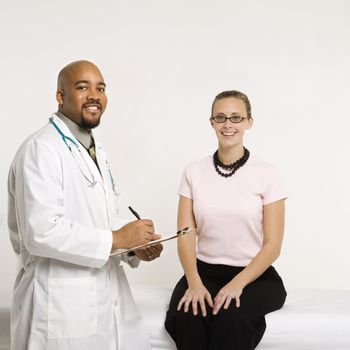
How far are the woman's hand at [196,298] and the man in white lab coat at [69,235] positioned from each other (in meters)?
0.23

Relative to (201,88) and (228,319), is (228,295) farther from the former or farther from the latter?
(201,88)

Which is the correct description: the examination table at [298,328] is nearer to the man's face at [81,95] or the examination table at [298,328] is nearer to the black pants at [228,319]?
the black pants at [228,319]

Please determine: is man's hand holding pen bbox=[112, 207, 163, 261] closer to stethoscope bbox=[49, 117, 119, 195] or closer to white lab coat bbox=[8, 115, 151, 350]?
white lab coat bbox=[8, 115, 151, 350]

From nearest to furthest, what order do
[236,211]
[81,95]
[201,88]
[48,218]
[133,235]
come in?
[48,218] → [133,235] → [81,95] → [236,211] → [201,88]

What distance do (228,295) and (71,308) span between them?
643mm

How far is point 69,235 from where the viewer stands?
76.2 inches

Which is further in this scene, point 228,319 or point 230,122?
point 230,122

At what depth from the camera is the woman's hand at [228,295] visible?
2.26 metres

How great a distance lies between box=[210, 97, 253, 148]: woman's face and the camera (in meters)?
2.57

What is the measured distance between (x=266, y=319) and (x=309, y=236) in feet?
5.57

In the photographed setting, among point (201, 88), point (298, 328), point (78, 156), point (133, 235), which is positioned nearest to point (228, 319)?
point (298, 328)

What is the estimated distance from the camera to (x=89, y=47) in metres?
3.93

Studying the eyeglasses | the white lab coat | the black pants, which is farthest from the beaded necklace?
the white lab coat

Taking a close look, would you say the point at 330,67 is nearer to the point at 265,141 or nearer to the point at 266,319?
the point at 265,141
